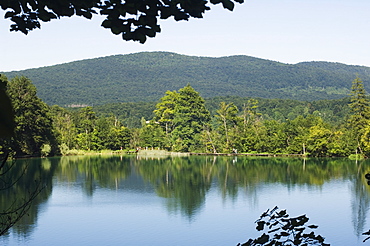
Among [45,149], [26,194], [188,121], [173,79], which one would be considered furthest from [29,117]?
[173,79]

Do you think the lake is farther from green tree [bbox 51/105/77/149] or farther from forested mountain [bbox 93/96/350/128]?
forested mountain [bbox 93/96/350/128]

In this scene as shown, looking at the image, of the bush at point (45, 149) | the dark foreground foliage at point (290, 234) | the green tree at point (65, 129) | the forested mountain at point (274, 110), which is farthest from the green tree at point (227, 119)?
the dark foreground foliage at point (290, 234)

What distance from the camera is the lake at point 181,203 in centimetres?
1344

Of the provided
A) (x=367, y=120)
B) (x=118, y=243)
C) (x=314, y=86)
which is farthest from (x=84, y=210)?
(x=314, y=86)

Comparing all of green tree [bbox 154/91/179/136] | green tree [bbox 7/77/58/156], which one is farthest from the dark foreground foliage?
green tree [bbox 154/91/179/136]

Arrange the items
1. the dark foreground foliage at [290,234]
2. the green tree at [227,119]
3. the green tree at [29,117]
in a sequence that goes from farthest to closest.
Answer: the green tree at [227,119], the green tree at [29,117], the dark foreground foliage at [290,234]

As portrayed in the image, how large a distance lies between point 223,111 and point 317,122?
8.34 m

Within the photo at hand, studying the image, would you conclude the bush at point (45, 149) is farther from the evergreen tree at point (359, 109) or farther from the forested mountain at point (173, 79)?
the forested mountain at point (173, 79)

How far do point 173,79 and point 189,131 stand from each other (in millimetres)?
98725

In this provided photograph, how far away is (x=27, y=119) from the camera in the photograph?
38.0m

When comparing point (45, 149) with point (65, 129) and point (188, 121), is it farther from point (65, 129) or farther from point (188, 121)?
point (188, 121)

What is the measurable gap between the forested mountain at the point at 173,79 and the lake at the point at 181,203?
90.3 metres

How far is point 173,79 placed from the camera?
146 m

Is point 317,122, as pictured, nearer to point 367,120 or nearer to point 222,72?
point 367,120
